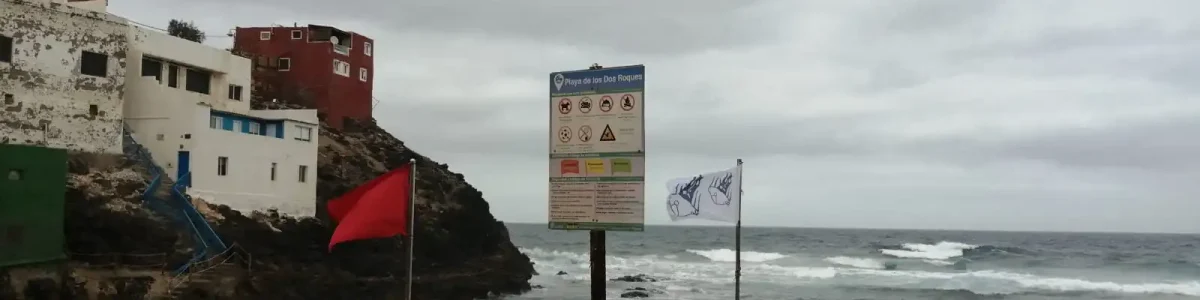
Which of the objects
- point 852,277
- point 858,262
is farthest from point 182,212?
point 858,262

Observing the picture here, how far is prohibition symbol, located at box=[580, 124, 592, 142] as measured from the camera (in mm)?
8750

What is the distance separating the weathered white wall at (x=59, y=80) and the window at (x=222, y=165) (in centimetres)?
300

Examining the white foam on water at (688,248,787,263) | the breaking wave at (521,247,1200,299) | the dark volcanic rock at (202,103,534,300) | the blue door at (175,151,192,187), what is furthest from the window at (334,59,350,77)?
the white foam on water at (688,248,787,263)

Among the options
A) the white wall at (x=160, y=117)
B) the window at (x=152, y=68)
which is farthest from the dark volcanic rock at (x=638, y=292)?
the window at (x=152, y=68)

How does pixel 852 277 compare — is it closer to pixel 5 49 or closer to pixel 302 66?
pixel 302 66

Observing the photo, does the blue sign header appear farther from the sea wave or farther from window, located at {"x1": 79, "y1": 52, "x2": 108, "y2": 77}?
the sea wave

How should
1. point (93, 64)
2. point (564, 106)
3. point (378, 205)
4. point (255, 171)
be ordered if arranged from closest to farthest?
1. point (564, 106)
2. point (378, 205)
3. point (93, 64)
4. point (255, 171)

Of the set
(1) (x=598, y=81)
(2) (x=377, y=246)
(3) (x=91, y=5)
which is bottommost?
(2) (x=377, y=246)

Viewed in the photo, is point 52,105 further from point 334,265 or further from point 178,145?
point 334,265

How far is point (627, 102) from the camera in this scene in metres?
8.48

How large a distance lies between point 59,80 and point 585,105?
23.1 m

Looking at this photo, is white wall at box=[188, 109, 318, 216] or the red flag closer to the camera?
the red flag

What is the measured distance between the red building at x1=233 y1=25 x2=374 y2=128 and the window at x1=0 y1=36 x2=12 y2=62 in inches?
459

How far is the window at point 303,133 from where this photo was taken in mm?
31031
